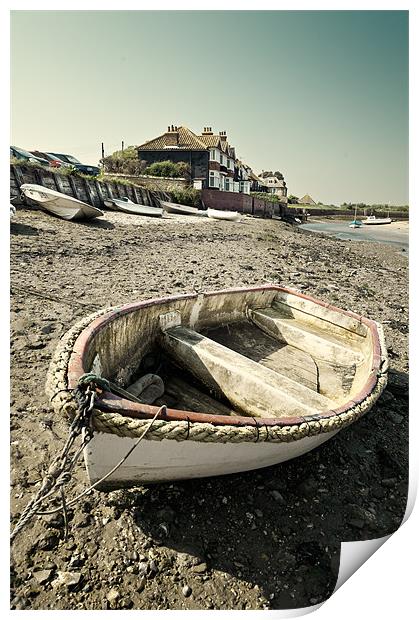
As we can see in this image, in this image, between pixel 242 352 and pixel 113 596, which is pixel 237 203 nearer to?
pixel 242 352

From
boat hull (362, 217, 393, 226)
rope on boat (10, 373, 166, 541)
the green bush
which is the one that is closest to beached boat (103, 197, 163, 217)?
the green bush

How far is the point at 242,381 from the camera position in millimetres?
2330

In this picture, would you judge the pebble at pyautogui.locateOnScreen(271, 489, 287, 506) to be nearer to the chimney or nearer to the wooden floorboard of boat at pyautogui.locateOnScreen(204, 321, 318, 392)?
the wooden floorboard of boat at pyautogui.locateOnScreen(204, 321, 318, 392)

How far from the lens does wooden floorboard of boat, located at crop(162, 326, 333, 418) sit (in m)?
2.17

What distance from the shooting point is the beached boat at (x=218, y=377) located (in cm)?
147

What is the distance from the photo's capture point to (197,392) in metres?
2.55

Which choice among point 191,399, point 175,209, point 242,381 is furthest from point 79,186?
point 242,381

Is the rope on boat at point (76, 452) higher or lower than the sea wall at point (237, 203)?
lower

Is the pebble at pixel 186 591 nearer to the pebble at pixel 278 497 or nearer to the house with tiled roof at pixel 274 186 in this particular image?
the pebble at pixel 278 497

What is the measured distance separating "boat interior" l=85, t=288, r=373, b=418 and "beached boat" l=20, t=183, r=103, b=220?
18.2 ft

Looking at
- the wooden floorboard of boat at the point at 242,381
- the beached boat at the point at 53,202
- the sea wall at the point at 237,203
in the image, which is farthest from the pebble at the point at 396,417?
the sea wall at the point at 237,203

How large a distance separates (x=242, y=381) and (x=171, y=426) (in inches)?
38.3

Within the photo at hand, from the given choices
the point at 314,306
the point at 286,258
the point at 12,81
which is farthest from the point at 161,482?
the point at 286,258

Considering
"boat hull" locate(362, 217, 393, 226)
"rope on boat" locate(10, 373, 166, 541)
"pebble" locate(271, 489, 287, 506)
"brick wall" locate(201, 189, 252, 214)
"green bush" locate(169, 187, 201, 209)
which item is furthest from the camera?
"boat hull" locate(362, 217, 393, 226)
